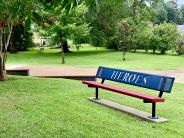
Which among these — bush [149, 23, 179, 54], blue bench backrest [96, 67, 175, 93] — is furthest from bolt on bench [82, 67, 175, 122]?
bush [149, 23, 179, 54]

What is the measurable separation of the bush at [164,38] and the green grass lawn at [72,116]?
27.0m

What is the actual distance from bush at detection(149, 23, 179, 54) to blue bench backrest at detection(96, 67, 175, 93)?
28193 millimetres

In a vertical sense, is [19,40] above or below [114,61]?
above

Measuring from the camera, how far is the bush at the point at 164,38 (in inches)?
1476

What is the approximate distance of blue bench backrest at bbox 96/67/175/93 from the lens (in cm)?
759

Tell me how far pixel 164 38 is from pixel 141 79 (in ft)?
98.2

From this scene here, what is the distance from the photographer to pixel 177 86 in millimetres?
13617

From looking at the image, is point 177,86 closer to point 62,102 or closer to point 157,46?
point 62,102

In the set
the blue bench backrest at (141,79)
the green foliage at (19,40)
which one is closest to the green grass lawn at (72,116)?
the blue bench backrest at (141,79)

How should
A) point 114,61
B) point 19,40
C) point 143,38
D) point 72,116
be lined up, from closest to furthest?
1. point 72,116
2. point 114,61
3. point 143,38
4. point 19,40

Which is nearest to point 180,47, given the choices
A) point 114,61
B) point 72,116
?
point 114,61

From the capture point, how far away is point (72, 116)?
7.38 meters

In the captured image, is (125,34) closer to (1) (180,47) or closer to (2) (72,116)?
(1) (180,47)

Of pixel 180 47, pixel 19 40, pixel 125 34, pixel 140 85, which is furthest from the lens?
pixel 19 40
